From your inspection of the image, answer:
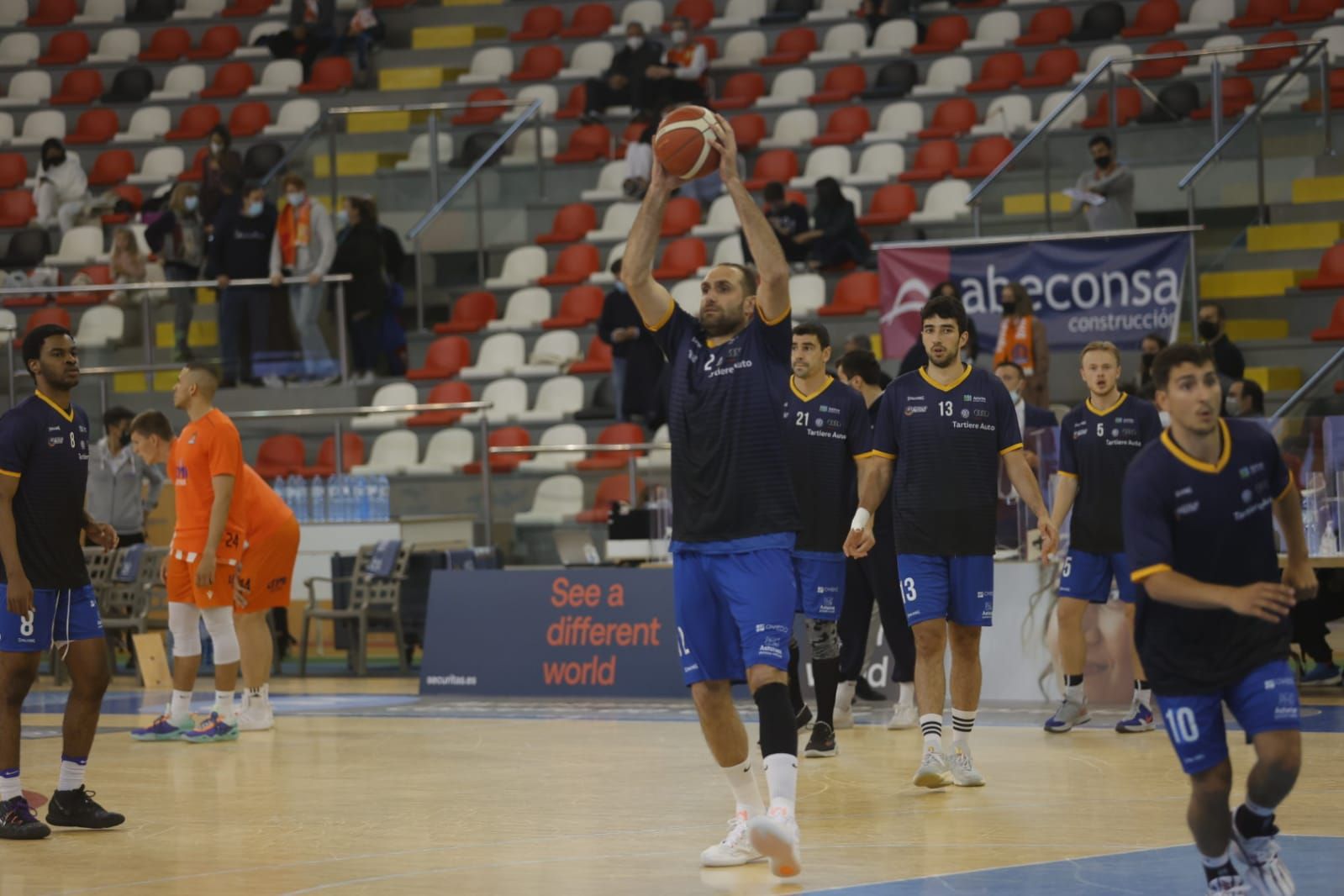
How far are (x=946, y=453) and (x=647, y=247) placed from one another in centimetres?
295

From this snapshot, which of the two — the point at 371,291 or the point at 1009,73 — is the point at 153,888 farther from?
the point at 1009,73

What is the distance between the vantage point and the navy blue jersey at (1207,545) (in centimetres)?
596

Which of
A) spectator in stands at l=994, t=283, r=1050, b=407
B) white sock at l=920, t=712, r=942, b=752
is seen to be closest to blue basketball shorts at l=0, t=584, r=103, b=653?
white sock at l=920, t=712, r=942, b=752

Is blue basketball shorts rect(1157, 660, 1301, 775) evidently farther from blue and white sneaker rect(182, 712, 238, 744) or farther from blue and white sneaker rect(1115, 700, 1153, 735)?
blue and white sneaker rect(182, 712, 238, 744)

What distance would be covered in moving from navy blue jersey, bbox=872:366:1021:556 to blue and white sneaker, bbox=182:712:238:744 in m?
5.19

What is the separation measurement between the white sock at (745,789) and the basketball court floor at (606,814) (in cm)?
27

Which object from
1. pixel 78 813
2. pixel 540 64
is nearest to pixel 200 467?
pixel 78 813

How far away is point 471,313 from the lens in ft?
74.6

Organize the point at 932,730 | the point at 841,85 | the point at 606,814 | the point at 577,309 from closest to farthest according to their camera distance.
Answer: the point at 606,814 < the point at 932,730 < the point at 577,309 < the point at 841,85

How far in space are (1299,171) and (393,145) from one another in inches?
410

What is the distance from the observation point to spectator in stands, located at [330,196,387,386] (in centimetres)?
2058

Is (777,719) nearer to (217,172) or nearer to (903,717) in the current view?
(903,717)

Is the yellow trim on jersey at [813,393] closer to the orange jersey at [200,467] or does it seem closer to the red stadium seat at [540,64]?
the orange jersey at [200,467]

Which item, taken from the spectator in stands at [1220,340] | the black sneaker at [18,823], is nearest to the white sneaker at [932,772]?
the black sneaker at [18,823]
